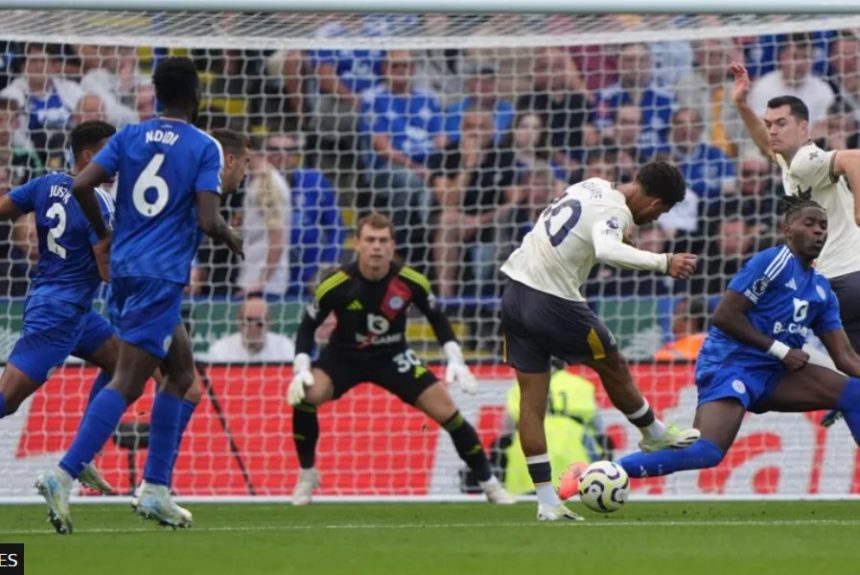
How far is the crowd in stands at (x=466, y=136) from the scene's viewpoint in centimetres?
1314

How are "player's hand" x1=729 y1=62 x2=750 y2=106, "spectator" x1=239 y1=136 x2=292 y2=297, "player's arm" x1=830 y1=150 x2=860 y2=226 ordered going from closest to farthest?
"player's arm" x1=830 y1=150 x2=860 y2=226
"player's hand" x1=729 y1=62 x2=750 y2=106
"spectator" x1=239 y1=136 x2=292 y2=297

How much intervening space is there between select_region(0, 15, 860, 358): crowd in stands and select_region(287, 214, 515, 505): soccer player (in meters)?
2.11

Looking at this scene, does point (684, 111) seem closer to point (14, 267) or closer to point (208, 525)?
point (14, 267)

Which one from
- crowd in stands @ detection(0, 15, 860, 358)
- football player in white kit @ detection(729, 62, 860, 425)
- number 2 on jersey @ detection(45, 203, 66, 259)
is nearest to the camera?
number 2 on jersey @ detection(45, 203, 66, 259)

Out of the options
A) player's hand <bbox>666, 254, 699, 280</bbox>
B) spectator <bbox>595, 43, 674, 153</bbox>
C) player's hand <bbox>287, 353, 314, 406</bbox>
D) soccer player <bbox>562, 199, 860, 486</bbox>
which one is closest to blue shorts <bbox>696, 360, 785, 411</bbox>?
soccer player <bbox>562, 199, 860, 486</bbox>

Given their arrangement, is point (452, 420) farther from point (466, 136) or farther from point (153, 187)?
point (466, 136)

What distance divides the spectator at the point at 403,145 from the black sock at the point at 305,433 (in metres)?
2.78

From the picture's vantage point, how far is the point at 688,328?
41.8 feet

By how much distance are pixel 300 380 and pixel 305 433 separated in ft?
1.44

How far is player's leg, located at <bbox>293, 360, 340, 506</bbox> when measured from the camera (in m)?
10.6

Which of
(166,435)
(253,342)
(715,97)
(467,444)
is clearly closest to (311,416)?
(467,444)

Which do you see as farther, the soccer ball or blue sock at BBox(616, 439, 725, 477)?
blue sock at BBox(616, 439, 725, 477)

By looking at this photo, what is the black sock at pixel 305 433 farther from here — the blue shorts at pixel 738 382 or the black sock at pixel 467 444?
the blue shorts at pixel 738 382

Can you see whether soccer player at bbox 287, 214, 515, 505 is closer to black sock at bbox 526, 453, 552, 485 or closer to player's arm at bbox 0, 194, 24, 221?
black sock at bbox 526, 453, 552, 485
